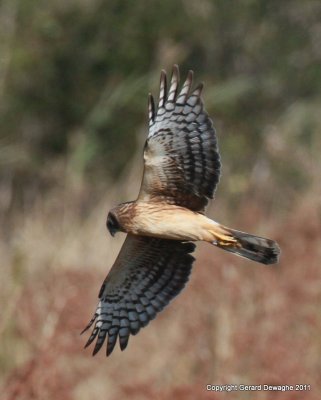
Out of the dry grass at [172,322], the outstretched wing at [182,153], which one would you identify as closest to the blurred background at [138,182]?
the dry grass at [172,322]

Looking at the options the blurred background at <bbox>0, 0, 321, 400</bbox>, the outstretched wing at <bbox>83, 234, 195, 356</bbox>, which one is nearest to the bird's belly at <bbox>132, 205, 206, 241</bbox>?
the outstretched wing at <bbox>83, 234, 195, 356</bbox>

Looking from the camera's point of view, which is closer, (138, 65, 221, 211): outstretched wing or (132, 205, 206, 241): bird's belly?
(132, 205, 206, 241): bird's belly

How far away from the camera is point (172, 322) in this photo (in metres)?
11.8

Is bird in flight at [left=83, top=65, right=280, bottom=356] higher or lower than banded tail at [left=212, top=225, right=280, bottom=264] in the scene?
higher

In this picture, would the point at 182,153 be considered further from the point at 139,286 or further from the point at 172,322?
the point at 172,322

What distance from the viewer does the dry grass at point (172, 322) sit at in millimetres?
8758

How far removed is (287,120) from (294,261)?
7.57 m

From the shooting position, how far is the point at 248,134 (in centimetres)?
1966

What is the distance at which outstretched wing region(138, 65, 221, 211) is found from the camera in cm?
752

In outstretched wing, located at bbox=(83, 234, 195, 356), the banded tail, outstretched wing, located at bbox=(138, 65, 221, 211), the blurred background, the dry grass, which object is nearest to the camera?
the banded tail

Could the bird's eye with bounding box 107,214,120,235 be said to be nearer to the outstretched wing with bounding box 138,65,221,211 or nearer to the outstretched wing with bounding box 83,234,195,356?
the outstretched wing with bounding box 138,65,221,211

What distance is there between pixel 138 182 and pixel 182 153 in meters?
5.54

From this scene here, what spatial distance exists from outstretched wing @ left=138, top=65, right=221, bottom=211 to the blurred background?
145cm

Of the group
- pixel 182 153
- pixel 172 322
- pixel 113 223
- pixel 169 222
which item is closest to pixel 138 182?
pixel 172 322
